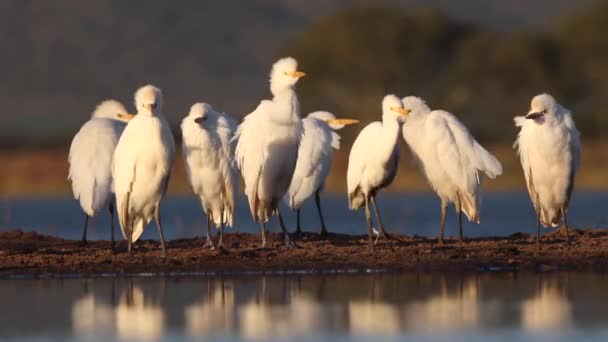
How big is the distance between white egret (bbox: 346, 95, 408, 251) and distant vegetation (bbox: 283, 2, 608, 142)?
138 feet

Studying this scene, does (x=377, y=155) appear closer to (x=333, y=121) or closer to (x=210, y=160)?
(x=210, y=160)

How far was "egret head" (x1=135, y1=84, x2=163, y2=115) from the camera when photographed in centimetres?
1691

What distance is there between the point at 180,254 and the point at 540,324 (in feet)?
20.4

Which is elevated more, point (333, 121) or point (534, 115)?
point (333, 121)

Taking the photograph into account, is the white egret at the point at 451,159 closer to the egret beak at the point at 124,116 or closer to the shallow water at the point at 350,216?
the egret beak at the point at 124,116

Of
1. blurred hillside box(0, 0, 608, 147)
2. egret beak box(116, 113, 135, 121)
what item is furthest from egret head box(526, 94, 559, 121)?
blurred hillside box(0, 0, 608, 147)

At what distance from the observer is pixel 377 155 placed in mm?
17781

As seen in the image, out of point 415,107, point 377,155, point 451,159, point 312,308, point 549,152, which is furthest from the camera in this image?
point 415,107

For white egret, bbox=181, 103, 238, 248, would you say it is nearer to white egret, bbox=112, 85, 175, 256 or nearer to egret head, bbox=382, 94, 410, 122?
white egret, bbox=112, 85, 175, 256

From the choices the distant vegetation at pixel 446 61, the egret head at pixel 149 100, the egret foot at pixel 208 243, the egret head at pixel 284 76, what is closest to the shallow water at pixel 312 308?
the egret head at pixel 149 100

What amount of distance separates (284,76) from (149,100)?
181 centimetres

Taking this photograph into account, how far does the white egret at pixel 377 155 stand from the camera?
17625mm

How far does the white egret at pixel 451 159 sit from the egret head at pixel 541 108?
42.4 inches

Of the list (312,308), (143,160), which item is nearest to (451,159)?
(143,160)
